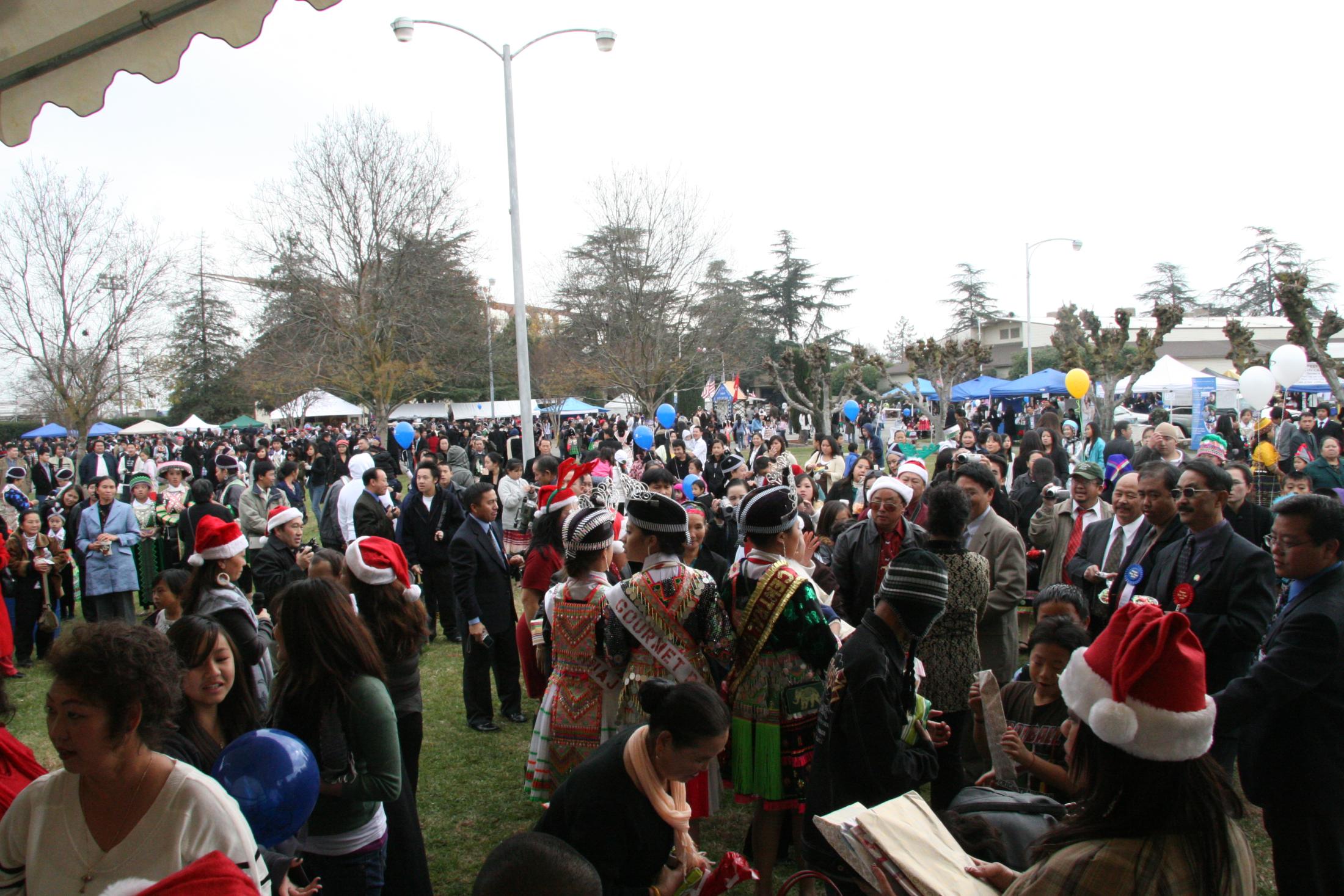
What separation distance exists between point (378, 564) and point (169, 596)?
1.50 metres

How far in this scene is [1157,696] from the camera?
1750 millimetres

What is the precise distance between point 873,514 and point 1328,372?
539 inches

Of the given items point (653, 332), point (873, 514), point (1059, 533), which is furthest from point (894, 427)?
point (873, 514)

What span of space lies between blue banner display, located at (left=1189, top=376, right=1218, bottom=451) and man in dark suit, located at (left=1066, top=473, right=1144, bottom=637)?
1898 cm

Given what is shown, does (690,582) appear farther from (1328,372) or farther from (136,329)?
(136,329)

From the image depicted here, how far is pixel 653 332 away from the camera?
27812mm

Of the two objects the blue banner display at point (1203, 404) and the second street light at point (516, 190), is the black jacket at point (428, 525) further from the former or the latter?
the blue banner display at point (1203, 404)

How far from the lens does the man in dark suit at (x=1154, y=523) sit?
4359 millimetres

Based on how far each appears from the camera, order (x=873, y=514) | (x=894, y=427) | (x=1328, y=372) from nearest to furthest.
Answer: (x=873, y=514) → (x=1328, y=372) → (x=894, y=427)

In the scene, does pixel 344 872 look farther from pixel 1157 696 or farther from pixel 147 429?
pixel 147 429

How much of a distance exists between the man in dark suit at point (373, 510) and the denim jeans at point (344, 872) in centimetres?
531

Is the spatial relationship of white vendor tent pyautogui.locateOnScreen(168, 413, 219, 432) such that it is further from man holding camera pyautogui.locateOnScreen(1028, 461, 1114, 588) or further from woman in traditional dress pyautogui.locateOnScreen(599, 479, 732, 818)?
woman in traditional dress pyautogui.locateOnScreen(599, 479, 732, 818)

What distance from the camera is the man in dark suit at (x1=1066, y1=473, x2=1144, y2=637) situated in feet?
17.2

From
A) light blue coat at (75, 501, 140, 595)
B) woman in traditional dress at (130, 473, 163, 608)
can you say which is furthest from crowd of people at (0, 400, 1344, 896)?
woman in traditional dress at (130, 473, 163, 608)
